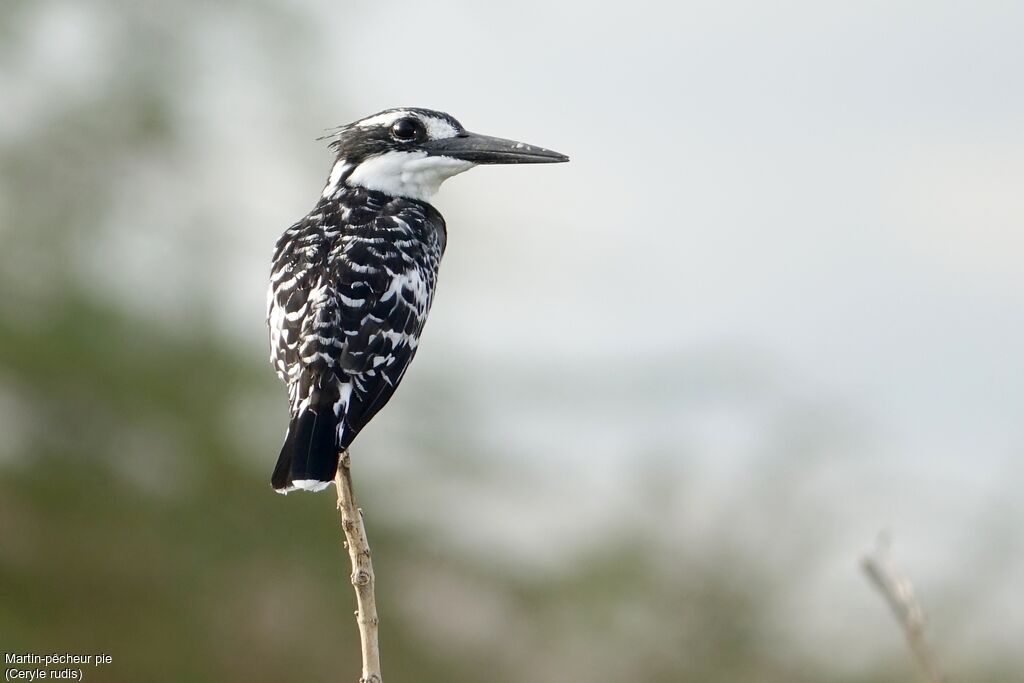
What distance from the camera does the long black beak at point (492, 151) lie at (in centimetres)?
565

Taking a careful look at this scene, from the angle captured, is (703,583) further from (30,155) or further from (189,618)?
(30,155)

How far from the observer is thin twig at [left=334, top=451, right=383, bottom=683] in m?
3.42

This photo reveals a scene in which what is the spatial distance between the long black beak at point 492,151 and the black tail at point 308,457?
1807 mm

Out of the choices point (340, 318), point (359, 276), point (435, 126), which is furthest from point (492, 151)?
point (340, 318)

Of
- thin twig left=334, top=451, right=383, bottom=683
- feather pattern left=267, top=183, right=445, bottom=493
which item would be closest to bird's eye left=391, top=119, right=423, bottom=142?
feather pattern left=267, top=183, right=445, bottom=493

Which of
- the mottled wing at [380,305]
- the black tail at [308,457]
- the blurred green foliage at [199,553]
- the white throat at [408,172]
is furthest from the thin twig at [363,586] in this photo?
the blurred green foliage at [199,553]

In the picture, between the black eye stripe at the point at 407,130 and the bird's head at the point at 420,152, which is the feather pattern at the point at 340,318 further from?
the black eye stripe at the point at 407,130

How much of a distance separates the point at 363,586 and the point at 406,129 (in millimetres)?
2672

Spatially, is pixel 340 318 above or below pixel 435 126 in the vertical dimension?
below

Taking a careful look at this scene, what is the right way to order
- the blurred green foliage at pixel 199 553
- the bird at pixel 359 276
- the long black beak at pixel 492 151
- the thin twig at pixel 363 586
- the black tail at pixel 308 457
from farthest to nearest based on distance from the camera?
the blurred green foliage at pixel 199 553, the long black beak at pixel 492 151, the bird at pixel 359 276, the black tail at pixel 308 457, the thin twig at pixel 363 586

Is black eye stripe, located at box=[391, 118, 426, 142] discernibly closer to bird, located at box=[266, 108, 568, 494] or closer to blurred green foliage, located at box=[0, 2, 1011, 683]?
bird, located at box=[266, 108, 568, 494]

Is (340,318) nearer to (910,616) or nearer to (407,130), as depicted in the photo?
(407,130)

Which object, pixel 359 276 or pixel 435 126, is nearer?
pixel 359 276

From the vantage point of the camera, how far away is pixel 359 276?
4.80m
